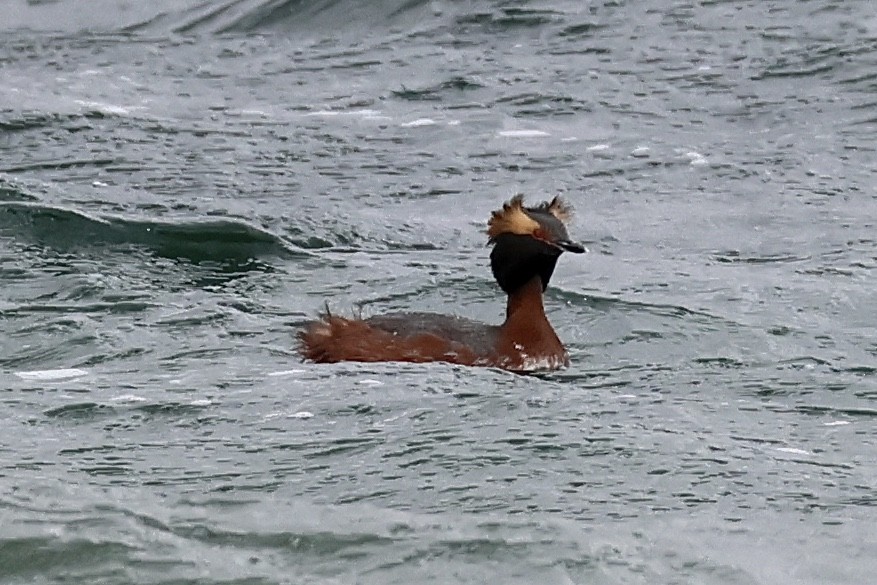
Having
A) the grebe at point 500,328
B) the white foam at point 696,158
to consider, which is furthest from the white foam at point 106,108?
the grebe at point 500,328

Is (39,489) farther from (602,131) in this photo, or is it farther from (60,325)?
(602,131)

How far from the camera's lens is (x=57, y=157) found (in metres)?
13.3

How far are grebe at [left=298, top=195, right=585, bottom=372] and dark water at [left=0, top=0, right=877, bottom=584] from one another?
213 mm

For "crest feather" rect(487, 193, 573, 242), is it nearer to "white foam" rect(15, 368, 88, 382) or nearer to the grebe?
the grebe

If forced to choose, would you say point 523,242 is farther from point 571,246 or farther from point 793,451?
point 793,451

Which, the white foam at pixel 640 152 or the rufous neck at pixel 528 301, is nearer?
the rufous neck at pixel 528 301

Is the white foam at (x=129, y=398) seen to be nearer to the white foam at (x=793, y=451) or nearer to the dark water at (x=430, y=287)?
the dark water at (x=430, y=287)

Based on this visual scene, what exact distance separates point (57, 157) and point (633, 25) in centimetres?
526

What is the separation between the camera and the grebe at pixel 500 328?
28.8 ft

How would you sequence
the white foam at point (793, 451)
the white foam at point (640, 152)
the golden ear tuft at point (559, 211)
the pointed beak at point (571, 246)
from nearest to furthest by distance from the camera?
1. the white foam at point (793, 451)
2. the pointed beak at point (571, 246)
3. the golden ear tuft at point (559, 211)
4. the white foam at point (640, 152)

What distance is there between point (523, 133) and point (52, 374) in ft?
20.0

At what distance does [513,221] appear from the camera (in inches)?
365

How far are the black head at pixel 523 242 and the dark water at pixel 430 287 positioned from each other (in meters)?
0.50

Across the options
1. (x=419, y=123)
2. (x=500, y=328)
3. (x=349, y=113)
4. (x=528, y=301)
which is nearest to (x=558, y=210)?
(x=528, y=301)
